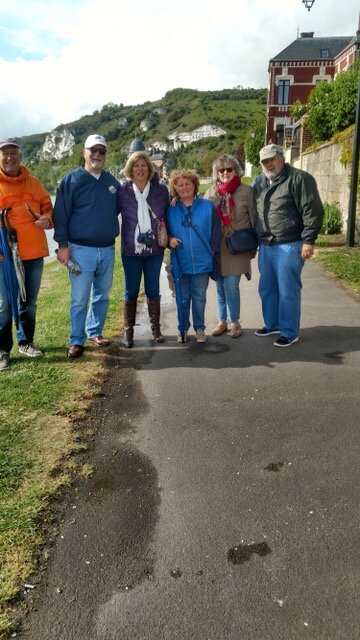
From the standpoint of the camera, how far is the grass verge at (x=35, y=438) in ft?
8.29

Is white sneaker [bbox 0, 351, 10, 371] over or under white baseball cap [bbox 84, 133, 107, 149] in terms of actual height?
under

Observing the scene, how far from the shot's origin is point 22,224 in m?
4.89

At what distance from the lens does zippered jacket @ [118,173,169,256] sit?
5.21 meters

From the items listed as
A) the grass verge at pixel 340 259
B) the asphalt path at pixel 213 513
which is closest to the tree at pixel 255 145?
the grass verge at pixel 340 259

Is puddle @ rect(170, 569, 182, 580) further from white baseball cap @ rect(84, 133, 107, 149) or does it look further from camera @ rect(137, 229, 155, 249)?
white baseball cap @ rect(84, 133, 107, 149)

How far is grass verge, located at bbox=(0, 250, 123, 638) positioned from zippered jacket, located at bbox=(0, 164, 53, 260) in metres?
1.14

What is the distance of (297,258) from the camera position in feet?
17.6

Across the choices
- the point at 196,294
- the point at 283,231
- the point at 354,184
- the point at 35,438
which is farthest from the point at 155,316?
the point at 354,184

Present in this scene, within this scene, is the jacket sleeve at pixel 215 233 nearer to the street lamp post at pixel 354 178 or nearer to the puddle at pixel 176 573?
the puddle at pixel 176 573

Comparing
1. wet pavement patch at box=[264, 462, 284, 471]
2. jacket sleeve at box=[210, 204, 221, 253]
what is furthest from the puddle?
jacket sleeve at box=[210, 204, 221, 253]

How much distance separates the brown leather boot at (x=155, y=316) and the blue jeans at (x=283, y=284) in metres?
1.20

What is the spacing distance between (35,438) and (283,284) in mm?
3065

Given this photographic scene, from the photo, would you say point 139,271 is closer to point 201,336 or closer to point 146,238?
point 146,238

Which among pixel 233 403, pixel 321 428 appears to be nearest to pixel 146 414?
pixel 233 403
